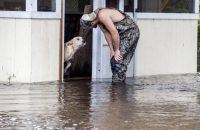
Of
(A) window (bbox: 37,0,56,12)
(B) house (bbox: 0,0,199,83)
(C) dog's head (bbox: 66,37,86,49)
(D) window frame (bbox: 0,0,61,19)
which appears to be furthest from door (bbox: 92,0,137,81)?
(D) window frame (bbox: 0,0,61,19)

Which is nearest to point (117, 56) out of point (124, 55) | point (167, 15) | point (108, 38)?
point (124, 55)

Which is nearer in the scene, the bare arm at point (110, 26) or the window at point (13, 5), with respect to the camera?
the bare arm at point (110, 26)

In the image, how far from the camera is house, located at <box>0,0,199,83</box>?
1470cm

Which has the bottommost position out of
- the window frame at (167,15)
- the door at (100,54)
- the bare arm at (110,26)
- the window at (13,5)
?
the door at (100,54)

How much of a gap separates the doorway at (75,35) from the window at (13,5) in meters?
1.67

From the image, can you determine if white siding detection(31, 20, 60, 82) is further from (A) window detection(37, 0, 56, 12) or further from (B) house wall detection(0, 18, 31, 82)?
(A) window detection(37, 0, 56, 12)

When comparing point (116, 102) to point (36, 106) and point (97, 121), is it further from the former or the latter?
point (97, 121)

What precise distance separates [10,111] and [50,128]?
1.68 metres

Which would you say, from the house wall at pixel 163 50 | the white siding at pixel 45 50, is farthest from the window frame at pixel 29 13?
the house wall at pixel 163 50

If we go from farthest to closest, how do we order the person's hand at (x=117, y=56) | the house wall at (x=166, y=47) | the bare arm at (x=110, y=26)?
the house wall at (x=166, y=47) → the person's hand at (x=117, y=56) → the bare arm at (x=110, y=26)

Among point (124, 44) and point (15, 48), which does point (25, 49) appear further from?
point (124, 44)

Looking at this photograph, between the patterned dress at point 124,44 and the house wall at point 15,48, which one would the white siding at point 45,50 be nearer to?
the house wall at point 15,48

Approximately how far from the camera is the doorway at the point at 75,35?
53.3 ft

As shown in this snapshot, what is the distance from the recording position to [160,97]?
12328 mm
